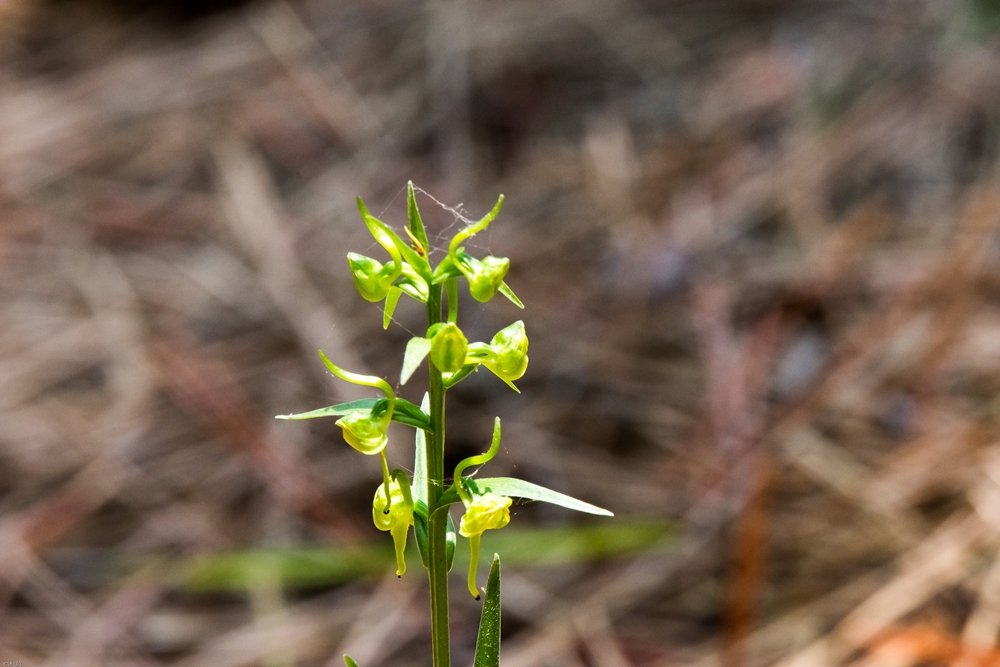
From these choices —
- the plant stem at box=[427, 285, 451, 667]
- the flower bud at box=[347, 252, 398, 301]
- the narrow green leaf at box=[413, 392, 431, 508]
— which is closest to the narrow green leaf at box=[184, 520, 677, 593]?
the narrow green leaf at box=[413, 392, 431, 508]

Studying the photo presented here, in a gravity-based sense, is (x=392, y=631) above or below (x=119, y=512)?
below

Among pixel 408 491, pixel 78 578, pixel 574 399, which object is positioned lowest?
pixel 408 491

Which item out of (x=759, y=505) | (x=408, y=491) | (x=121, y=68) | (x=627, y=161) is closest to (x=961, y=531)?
(x=759, y=505)

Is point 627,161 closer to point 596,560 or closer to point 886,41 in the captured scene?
point 886,41

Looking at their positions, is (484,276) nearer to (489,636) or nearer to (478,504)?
(478,504)

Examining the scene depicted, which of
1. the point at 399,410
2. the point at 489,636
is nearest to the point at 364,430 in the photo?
the point at 399,410

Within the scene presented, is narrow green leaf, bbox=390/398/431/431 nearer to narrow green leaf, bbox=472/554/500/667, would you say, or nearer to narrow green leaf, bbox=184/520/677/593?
narrow green leaf, bbox=472/554/500/667

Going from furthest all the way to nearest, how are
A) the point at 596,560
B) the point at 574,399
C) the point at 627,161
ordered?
the point at 627,161 → the point at 574,399 → the point at 596,560

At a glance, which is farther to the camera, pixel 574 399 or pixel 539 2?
pixel 539 2
